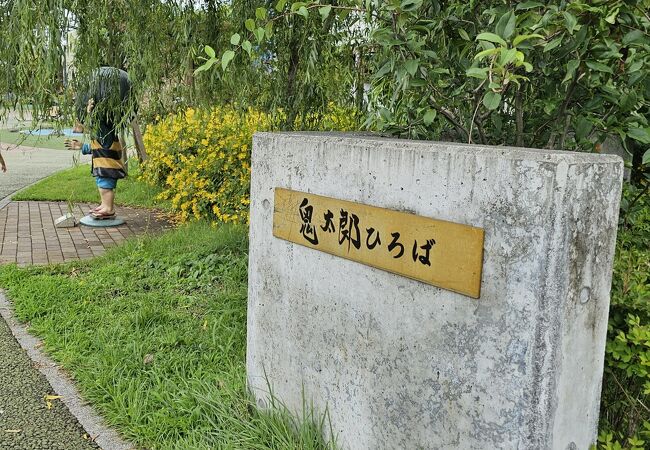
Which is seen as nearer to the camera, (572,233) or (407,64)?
(572,233)

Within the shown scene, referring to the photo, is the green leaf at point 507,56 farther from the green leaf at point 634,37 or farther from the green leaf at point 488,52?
the green leaf at point 634,37

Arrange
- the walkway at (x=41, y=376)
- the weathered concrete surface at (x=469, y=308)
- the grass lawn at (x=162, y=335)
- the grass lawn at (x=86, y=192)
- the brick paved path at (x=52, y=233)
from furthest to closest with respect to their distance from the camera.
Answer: the grass lawn at (x=86, y=192) → the brick paved path at (x=52, y=233) → the walkway at (x=41, y=376) → the grass lawn at (x=162, y=335) → the weathered concrete surface at (x=469, y=308)

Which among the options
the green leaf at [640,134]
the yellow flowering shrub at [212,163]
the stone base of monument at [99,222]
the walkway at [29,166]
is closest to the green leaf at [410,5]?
the green leaf at [640,134]

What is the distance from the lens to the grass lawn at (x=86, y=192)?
9320 mm

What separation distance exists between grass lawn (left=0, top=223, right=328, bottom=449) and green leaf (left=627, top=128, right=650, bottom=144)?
171 cm

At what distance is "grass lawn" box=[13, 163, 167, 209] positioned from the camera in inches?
367

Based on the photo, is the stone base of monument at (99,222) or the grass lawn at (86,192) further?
the grass lawn at (86,192)

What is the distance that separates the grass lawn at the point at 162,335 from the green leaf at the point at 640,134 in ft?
5.60

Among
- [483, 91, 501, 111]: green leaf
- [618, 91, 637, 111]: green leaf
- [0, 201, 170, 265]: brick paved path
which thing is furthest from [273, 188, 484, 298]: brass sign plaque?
[0, 201, 170, 265]: brick paved path

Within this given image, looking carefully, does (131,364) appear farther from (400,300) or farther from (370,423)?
(400,300)

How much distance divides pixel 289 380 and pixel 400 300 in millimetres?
831

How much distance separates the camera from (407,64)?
2336 millimetres

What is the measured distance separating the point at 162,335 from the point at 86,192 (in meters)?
6.61

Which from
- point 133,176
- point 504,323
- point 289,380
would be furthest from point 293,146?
point 133,176
